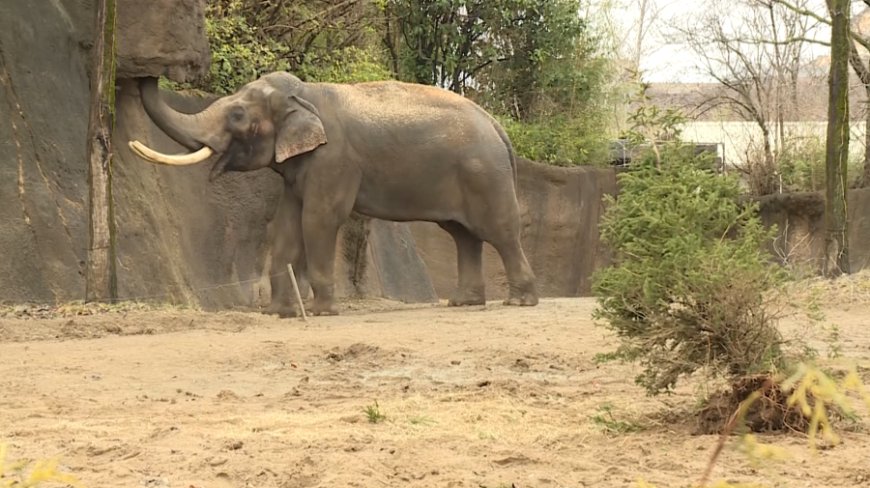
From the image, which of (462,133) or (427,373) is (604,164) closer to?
(462,133)

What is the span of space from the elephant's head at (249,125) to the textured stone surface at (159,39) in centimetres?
27

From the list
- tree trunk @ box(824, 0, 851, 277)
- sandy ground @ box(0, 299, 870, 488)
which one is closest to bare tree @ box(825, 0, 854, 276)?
tree trunk @ box(824, 0, 851, 277)

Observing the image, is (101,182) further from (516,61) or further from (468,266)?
(516,61)

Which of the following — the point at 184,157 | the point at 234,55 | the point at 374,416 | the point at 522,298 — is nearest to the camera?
the point at 374,416

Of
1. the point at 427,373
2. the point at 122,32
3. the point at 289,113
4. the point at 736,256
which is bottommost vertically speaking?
the point at 427,373

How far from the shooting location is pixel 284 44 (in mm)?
17750

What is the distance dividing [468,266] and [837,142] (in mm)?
4965

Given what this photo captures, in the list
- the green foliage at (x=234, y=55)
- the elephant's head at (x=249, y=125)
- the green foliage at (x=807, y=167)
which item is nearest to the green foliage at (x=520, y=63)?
the green foliage at (x=807, y=167)

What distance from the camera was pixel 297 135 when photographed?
13.2 m

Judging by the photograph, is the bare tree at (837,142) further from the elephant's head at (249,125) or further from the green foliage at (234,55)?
the green foliage at (234,55)

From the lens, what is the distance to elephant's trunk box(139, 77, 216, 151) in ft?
42.3

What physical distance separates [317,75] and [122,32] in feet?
16.1

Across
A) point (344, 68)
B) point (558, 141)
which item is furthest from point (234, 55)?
point (558, 141)

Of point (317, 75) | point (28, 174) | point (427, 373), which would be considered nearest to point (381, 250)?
point (317, 75)
